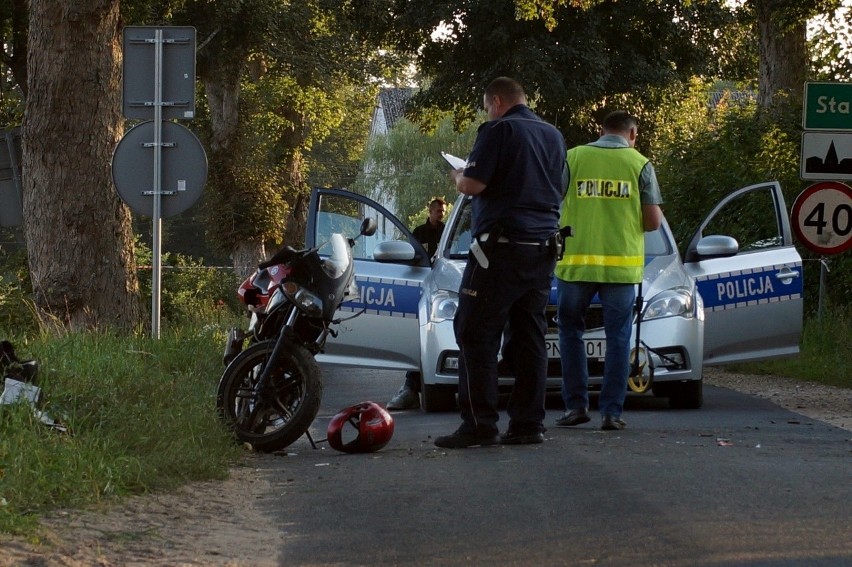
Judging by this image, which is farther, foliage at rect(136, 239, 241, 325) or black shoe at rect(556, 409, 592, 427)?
foliage at rect(136, 239, 241, 325)

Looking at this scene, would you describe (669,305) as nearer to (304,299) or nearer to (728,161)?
(304,299)

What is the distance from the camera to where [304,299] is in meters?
8.72

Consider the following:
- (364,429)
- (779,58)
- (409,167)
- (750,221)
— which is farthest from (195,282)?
(409,167)

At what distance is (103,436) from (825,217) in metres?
9.36

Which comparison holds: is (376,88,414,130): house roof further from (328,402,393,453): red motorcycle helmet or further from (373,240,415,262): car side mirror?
(328,402,393,453): red motorcycle helmet

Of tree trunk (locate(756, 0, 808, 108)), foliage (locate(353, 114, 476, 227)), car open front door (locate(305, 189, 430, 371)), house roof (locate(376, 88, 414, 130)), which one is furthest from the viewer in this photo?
house roof (locate(376, 88, 414, 130))

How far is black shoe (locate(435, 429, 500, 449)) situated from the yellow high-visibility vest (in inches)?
57.8

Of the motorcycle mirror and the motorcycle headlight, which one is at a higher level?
the motorcycle mirror

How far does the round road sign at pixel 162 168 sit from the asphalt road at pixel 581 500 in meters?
3.76

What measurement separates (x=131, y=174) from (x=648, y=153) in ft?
73.3

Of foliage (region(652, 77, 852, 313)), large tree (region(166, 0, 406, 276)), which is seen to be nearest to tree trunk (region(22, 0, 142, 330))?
foliage (region(652, 77, 852, 313))

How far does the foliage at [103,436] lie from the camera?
649cm

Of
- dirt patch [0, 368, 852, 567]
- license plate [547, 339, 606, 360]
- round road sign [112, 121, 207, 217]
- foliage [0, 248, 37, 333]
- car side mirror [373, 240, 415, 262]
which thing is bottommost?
foliage [0, 248, 37, 333]

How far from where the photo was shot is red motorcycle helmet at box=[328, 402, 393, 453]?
877cm
